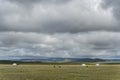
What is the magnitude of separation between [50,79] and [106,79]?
10.4m

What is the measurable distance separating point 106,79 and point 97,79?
1.70 meters

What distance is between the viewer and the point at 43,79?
5178 cm

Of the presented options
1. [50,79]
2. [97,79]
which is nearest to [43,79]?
[50,79]

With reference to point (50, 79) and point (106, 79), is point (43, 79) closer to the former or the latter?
point (50, 79)

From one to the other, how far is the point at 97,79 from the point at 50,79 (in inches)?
342

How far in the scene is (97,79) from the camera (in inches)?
2055

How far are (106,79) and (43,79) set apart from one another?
11.7 meters

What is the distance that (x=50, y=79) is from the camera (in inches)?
2032

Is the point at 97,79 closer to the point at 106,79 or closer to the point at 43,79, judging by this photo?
the point at 106,79

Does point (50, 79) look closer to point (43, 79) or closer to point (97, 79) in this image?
point (43, 79)

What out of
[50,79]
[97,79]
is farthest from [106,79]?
[50,79]

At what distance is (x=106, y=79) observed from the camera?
52.4m

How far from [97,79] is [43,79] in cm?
995
